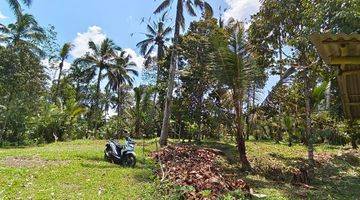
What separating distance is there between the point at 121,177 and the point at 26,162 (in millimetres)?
4347

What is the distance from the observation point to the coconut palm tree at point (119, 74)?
144 ft

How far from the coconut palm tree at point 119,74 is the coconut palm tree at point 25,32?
1311cm

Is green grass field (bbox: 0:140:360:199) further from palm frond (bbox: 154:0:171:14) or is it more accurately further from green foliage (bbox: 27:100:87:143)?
green foliage (bbox: 27:100:87:143)

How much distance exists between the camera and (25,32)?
3058 centimetres

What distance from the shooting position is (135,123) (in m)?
33.7

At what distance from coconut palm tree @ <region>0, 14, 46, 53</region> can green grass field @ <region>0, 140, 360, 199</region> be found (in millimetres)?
15755

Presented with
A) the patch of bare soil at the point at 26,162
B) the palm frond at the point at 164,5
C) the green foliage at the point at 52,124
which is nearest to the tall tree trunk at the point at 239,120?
the patch of bare soil at the point at 26,162

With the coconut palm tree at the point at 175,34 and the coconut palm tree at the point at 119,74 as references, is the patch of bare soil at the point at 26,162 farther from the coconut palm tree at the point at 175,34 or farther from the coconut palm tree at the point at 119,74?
the coconut palm tree at the point at 119,74

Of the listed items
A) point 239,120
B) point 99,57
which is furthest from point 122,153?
point 99,57

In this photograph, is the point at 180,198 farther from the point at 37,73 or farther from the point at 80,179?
the point at 37,73

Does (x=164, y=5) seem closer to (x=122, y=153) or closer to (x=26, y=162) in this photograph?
(x=122, y=153)

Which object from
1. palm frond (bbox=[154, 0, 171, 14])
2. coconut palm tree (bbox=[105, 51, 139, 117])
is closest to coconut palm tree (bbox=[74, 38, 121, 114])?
coconut palm tree (bbox=[105, 51, 139, 117])

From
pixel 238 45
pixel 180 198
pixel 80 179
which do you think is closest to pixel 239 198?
pixel 180 198

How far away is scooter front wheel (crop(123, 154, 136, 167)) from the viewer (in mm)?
14297
